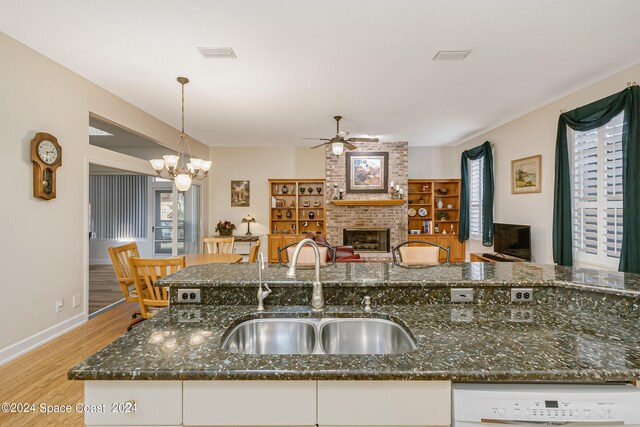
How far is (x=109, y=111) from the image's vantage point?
390cm

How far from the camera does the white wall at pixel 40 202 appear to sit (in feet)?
8.67

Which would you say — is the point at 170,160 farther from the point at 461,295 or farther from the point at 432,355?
the point at 432,355

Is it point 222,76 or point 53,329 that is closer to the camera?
point 53,329

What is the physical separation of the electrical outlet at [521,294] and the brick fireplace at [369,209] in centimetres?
548

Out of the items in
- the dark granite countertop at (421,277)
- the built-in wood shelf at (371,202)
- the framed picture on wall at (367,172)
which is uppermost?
the framed picture on wall at (367,172)

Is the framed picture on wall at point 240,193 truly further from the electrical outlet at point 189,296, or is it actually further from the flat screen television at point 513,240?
the electrical outlet at point 189,296

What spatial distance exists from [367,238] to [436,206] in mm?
1820

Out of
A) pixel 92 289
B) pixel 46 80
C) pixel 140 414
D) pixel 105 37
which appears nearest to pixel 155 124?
pixel 46 80

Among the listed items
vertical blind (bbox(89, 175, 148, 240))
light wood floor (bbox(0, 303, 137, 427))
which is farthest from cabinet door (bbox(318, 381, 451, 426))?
vertical blind (bbox(89, 175, 148, 240))

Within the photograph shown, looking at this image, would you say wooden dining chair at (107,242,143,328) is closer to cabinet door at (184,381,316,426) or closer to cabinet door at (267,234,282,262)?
cabinet door at (184,381,316,426)

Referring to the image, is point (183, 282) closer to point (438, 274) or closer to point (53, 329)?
point (438, 274)

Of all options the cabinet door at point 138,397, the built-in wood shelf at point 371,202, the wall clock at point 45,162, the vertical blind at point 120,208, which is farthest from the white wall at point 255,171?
the cabinet door at point 138,397

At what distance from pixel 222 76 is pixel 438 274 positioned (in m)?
3.07

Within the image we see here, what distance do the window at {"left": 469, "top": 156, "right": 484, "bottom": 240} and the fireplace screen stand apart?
5.95 feet
